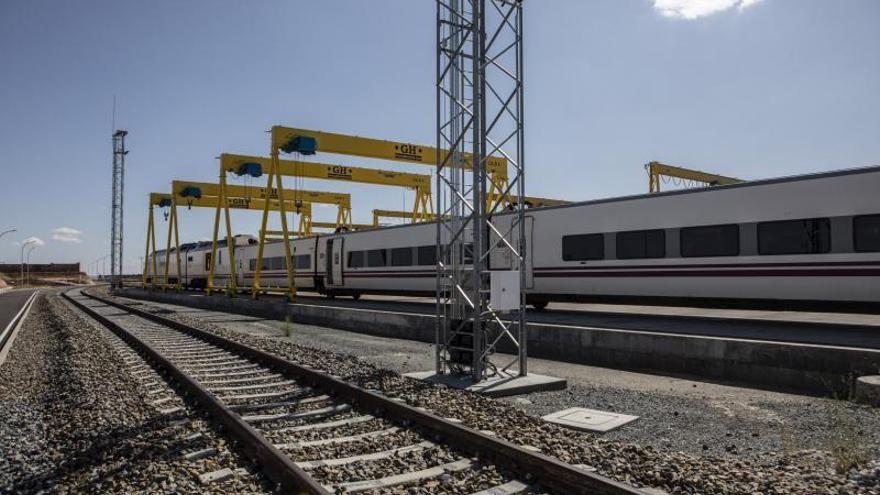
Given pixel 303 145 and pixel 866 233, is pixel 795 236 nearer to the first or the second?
pixel 866 233

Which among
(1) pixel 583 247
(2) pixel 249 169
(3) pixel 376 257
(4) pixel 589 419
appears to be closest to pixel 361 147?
(3) pixel 376 257

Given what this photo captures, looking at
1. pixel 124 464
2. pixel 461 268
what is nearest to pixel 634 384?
pixel 461 268

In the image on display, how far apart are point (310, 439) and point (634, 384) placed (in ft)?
17.6

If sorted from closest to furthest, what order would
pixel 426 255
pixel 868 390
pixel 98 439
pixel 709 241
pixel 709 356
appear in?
1. pixel 98 439
2. pixel 868 390
3. pixel 709 356
4. pixel 709 241
5. pixel 426 255

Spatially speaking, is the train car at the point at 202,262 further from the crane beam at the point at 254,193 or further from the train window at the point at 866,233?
the train window at the point at 866,233

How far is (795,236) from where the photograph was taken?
13539mm

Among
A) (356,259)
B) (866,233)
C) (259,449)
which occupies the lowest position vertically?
(259,449)

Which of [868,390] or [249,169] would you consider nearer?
[868,390]

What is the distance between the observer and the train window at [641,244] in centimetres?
1596

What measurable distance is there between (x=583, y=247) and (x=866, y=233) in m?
6.91

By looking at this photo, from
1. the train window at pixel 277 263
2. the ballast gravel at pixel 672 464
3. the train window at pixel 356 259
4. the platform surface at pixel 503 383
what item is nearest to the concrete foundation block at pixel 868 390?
the ballast gravel at pixel 672 464

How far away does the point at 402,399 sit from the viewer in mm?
7816

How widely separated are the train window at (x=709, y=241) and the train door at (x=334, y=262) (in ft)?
55.8

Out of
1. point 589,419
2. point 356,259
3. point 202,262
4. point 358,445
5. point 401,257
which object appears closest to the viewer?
point 358,445
